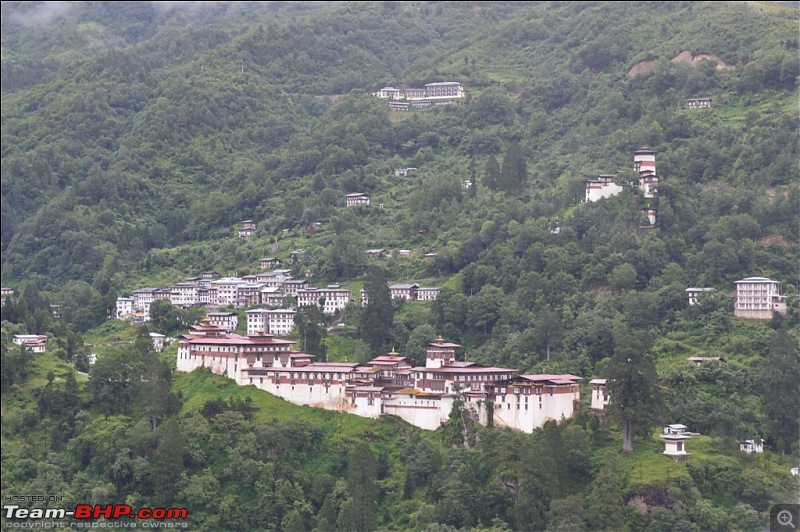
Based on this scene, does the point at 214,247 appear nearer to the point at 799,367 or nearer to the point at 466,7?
the point at 799,367

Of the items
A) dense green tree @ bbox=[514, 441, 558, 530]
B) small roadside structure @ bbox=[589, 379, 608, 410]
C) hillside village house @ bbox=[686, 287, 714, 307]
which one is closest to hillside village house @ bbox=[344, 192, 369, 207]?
hillside village house @ bbox=[686, 287, 714, 307]

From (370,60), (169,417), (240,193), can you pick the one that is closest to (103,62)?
(370,60)

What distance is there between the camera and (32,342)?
95.6 meters

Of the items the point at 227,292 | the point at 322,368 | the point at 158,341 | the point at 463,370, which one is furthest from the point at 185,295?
the point at 463,370

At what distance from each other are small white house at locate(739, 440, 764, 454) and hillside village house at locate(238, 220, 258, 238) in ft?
182

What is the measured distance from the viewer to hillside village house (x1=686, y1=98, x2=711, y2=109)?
416 ft

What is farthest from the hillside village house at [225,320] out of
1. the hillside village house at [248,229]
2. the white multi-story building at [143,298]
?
the hillside village house at [248,229]

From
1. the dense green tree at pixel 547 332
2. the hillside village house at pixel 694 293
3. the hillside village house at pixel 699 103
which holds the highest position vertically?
the hillside village house at pixel 699 103

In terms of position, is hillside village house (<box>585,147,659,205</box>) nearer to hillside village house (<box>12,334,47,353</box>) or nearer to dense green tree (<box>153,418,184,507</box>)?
hillside village house (<box>12,334,47,353</box>)

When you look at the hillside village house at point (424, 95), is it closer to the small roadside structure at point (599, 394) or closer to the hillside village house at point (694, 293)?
the hillside village house at point (694, 293)

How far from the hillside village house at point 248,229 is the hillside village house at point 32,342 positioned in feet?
102

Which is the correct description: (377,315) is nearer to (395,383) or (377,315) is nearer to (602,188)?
(395,383)

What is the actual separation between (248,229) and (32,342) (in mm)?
34025

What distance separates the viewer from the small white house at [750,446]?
80.1 metres
